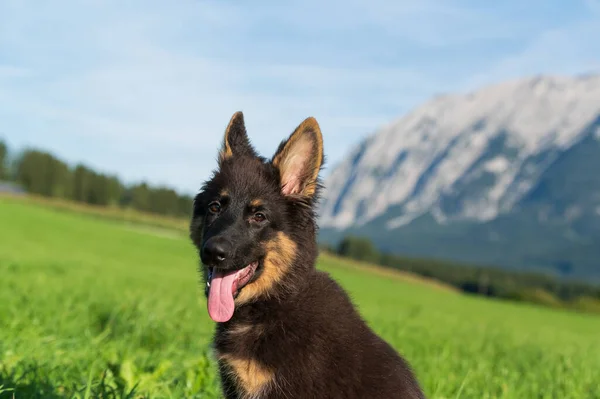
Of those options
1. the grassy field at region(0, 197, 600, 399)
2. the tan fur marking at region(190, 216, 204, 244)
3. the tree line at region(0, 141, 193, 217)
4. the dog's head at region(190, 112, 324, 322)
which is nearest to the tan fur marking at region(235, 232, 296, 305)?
the dog's head at region(190, 112, 324, 322)

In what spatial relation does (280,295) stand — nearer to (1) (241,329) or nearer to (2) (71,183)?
(1) (241,329)

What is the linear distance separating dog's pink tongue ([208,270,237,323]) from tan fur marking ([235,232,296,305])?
154 mm

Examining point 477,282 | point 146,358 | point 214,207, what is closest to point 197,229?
point 214,207

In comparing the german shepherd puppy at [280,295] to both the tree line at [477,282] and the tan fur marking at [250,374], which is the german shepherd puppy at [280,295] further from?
the tree line at [477,282]

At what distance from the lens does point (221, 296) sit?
14.2 feet

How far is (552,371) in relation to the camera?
8.54m

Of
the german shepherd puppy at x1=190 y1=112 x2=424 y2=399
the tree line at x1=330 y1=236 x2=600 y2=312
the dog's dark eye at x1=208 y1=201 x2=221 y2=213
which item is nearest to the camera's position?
the german shepherd puppy at x1=190 y1=112 x2=424 y2=399

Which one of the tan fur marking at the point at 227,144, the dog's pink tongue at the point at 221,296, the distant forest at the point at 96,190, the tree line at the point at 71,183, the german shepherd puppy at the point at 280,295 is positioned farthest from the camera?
the tree line at the point at 71,183

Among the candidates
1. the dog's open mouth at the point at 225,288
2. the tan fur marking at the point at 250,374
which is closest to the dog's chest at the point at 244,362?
the tan fur marking at the point at 250,374

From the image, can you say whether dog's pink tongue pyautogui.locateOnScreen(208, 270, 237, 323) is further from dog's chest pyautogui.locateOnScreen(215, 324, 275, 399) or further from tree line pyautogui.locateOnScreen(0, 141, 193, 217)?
tree line pyautogui.locateOnScreen(0, 141, 193, 217)

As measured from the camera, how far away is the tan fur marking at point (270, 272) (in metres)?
4.44

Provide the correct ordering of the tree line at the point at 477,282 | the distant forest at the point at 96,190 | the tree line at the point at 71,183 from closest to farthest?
the tree line at the point at 477,282, the distant forest at the point at 96,190, the tree line at the point at 71,183

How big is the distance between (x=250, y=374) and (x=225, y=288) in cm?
63

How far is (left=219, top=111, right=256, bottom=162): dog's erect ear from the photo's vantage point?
5.05 meters
